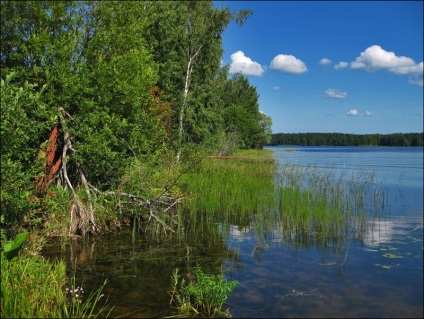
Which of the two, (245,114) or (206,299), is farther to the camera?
(245,114)

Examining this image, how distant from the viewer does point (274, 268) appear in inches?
324

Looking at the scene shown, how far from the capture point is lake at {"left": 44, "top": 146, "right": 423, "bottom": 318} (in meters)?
6.37

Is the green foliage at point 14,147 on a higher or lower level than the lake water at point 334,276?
higher

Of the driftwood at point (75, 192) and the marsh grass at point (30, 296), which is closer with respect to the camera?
the marsh grass at point (30, 296)

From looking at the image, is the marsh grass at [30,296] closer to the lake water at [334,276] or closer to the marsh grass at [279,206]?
the lake water at [334,276]

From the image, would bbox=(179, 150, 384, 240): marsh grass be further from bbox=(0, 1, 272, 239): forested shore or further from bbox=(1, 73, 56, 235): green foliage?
bbox=(1, 73, 56, 235): green foliage

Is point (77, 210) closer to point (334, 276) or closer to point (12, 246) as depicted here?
point (12, 246)

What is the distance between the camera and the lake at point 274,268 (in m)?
6.37

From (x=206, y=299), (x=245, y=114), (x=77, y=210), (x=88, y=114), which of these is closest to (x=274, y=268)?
(x=206, y=299)

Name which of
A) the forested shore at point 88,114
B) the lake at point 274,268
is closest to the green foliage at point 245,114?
the forested shore at point 88,114

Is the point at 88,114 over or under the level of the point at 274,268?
over

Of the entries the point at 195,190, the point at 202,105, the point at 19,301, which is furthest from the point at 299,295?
the point at 202,105

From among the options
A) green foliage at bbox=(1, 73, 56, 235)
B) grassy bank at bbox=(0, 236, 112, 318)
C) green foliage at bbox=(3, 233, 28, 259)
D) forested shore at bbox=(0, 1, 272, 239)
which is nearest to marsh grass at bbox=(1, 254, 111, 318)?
grassy bank at bbox=(0, 236, 112, 318)

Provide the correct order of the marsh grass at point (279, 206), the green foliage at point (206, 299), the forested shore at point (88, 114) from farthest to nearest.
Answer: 1. the marsh grass at point (279, 206)
2. the forested shore at point (88, 114)
3. the green foliage at point (206, 299)
